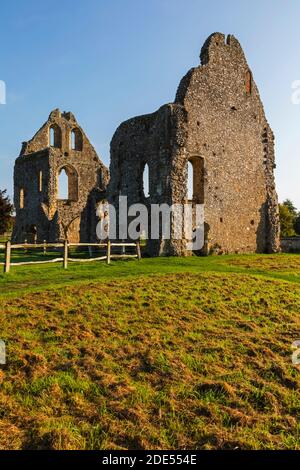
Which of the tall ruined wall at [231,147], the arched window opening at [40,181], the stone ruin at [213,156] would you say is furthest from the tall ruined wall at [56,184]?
the tall ruined wall at [231,147]

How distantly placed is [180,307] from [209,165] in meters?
14.0

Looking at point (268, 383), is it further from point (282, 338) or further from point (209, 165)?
point (209, 165)

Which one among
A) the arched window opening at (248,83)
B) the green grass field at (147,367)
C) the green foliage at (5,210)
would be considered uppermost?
the arched window opening at (248,83)

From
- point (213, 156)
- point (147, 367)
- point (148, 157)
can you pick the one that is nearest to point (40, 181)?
point (148, 157)

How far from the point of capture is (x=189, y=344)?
293 inches

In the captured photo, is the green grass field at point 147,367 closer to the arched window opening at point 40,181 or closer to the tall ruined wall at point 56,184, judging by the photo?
the tall ruined wall at point 56,184

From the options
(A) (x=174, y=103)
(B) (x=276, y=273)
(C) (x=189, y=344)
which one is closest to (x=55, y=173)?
(A) (x=174, y=103)

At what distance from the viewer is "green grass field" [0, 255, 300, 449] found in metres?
4.62

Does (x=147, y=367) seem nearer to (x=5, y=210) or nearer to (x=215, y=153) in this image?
(x=215, y=153)

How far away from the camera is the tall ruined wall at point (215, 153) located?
65.8 feet

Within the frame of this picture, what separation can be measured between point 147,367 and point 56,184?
29018 mm

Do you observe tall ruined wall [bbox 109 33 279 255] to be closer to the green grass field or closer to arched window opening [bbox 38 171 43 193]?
the green grass field

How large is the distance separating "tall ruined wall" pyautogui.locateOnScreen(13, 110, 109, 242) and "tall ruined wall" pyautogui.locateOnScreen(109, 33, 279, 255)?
10.3 meters

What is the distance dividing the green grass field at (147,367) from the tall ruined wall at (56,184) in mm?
21026
